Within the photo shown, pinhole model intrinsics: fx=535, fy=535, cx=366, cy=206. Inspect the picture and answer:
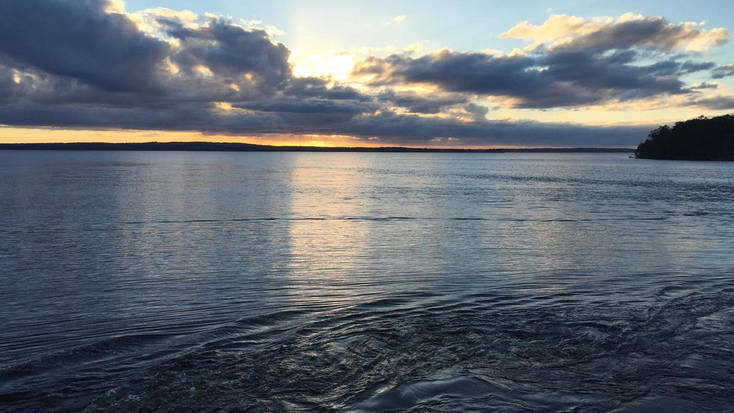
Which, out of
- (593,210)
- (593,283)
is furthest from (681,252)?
(593,210)

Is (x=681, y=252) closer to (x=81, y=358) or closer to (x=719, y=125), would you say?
(x=81, y=358)

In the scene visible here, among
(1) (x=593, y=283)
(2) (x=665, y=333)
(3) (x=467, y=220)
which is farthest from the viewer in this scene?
(3) (x=467, y=220)

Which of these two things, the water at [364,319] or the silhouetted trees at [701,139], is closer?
the water at [364,319]

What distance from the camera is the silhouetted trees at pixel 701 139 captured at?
551ft

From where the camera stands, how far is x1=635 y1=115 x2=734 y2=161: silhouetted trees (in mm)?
168000

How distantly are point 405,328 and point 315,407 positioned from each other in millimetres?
3400

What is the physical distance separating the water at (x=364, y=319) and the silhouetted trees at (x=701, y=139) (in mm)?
175066

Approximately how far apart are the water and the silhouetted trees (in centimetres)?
17507

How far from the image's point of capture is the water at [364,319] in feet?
23.4

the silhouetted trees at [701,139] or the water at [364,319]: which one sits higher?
the silhouetted trees at [701,139]

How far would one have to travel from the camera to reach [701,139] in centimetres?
17662

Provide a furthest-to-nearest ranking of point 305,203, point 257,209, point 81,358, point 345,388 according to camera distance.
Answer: point 305,203
point 257,209
point 81,358
point 345,388

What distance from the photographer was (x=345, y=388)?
285 inches

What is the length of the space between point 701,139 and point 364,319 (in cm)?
20110
